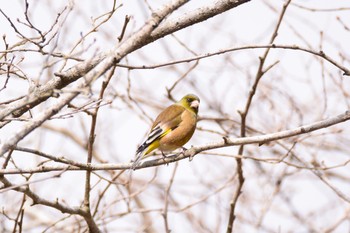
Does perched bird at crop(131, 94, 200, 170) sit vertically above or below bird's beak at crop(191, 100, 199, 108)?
below

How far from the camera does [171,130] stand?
5.95 meters

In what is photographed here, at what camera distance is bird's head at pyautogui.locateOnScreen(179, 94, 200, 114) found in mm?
6555

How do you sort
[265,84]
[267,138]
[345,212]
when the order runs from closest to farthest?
[267,138]
[345,212]
[265,84]

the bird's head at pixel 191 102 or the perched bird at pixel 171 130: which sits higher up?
the bird's head at pixel 191 102

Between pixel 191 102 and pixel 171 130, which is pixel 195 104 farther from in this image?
pixel 171 130

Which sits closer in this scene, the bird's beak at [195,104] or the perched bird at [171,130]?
the perched bird at [171,130]

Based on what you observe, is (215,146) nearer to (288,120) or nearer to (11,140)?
(11,140)

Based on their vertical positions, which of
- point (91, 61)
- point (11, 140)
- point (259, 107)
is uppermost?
point (259, 107)

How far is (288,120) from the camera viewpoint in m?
7.35

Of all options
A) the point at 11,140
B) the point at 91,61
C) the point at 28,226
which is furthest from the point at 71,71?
the point at 28,226

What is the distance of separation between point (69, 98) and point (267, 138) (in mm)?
1454

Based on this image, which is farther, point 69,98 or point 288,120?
point 288,120

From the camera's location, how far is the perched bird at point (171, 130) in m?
5.68

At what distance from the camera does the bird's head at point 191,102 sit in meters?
6.55
